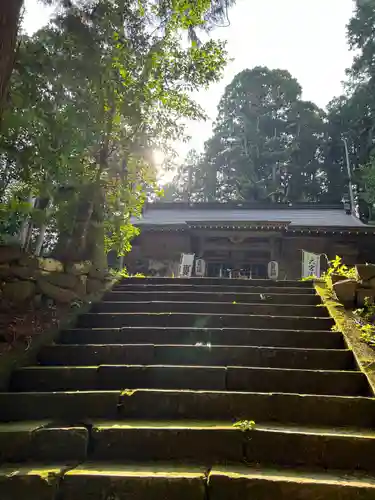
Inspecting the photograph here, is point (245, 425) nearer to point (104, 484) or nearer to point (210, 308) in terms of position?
point (104, 484)

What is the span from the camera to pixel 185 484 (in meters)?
2.40

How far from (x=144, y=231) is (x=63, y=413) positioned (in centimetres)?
1095

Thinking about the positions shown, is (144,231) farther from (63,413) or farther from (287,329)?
(63,413)

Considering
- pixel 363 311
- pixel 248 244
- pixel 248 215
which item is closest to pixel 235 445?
pixel 363 311

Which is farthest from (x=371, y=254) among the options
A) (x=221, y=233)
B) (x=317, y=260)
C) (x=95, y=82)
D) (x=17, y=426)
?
(x=17, y=426)

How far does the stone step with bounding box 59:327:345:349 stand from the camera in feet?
14.7

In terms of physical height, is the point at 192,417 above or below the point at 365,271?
below

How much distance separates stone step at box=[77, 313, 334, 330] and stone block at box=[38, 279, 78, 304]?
37 cm

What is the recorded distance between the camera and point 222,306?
18.9 ft

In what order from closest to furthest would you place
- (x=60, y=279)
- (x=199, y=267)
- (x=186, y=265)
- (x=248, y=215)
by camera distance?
1. (x=60, y=279)
2. (x=186, y=265)
3. (x=199, y=267)
4. (x=248, y=215)

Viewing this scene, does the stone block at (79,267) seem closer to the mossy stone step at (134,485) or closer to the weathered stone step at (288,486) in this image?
the mossy stone step at (134,485)

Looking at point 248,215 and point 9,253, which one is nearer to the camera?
point 9,253

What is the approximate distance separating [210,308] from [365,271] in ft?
7.56

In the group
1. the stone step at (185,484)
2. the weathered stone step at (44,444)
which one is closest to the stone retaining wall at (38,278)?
the weathered stone step at (44,444)
